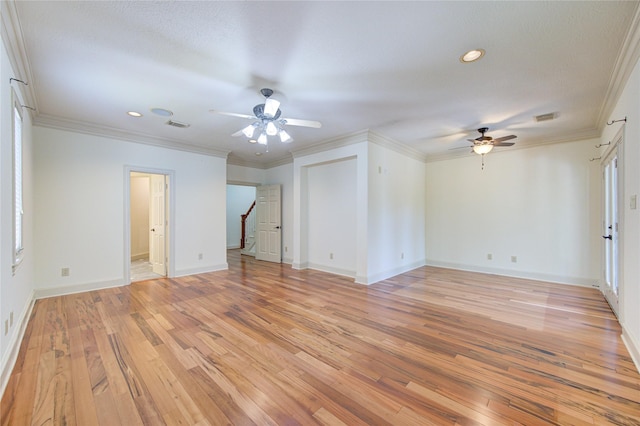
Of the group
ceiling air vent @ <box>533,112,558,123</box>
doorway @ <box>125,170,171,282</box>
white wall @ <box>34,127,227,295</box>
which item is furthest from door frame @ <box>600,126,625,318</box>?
doorway @ <box>125,170,171,282</box>

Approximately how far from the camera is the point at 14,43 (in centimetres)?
219

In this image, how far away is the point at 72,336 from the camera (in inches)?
109

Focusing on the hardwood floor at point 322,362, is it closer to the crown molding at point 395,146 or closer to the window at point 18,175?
the window at point 18,175

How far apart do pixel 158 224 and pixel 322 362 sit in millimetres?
4904

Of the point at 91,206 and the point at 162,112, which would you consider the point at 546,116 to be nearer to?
the point at 162,112

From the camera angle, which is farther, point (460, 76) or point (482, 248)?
point (482, 248)

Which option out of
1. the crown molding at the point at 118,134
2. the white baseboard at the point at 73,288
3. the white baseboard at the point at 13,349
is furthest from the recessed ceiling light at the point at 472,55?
the white baseboard at the point at 73,288

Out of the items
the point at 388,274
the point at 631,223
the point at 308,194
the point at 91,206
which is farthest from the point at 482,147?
the point at 91,206

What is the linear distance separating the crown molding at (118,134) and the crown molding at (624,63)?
5953 millimetres

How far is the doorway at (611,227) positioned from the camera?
339 cm

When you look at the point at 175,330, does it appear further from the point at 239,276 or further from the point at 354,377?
the point at 239,276

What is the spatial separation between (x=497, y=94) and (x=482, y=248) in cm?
365

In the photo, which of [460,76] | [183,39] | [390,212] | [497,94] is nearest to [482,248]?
[390,212]

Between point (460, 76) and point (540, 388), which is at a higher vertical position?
point (460, 76)
